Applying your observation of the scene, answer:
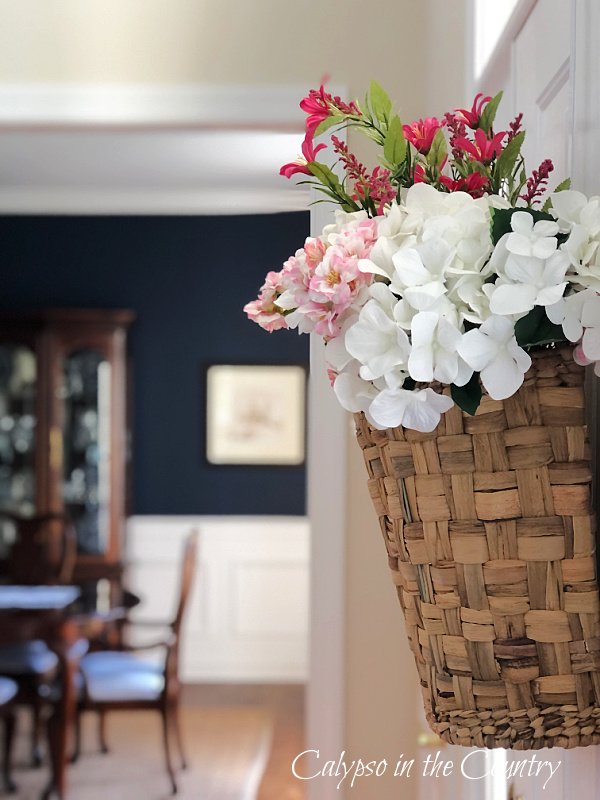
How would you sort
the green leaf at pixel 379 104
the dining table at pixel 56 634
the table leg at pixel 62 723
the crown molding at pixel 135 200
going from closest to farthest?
the green leaf at pixel 379 104, the dining table at pixel 56 634, the table leg at pixel 62 723, the crown molding at pixel 135 200

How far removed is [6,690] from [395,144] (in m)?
3.51

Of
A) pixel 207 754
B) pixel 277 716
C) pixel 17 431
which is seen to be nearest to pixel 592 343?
pixel 207 754

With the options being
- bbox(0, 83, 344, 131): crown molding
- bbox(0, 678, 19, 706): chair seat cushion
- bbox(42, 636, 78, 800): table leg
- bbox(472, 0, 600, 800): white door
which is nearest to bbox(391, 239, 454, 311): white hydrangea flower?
bbox(472, 0, 600, 800): white door

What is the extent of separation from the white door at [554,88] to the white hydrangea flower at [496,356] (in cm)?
26

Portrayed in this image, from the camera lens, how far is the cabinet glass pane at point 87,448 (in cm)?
547

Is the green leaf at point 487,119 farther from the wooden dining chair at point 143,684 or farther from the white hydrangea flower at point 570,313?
the wooden dining chair at point 143,684

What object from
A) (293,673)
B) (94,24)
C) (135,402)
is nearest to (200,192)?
(135,402)

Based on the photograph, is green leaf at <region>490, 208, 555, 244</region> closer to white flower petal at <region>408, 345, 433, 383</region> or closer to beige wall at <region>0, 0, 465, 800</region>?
white flower petal at <region>408, 345, 433, 383</region>

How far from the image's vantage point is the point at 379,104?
690 millimetres

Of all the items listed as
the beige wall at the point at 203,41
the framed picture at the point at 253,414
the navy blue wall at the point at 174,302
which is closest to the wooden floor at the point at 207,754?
the navy blue wall at the point at 174,302

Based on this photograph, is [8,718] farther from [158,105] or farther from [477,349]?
[477,349]

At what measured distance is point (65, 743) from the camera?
367cm

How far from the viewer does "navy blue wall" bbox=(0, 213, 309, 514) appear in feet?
19.1

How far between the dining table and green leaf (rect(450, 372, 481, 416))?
3046 mm
